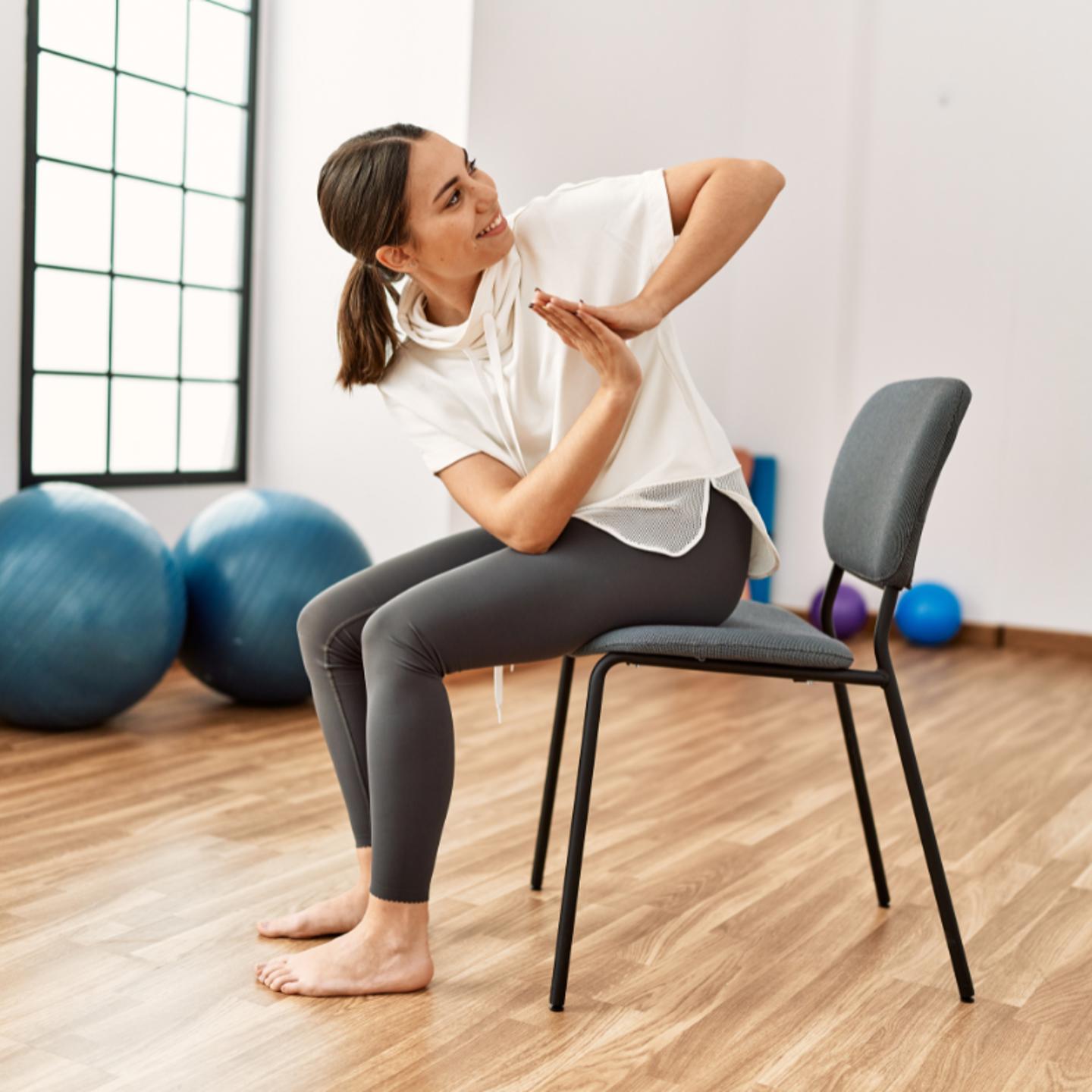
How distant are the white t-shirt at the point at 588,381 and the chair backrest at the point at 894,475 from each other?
138 mm

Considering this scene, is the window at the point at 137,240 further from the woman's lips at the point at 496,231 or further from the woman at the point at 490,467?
the woman's lips at the point at 496,231

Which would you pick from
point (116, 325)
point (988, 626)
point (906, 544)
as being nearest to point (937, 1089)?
point (906, 544)

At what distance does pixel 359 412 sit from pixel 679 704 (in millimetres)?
1243

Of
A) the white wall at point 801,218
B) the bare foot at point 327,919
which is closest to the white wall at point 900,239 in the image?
the white wall at point 801,218

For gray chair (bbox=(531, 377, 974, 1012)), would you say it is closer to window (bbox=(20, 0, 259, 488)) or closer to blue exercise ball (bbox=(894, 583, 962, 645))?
window (bbox=(20, 0, 259, 488))

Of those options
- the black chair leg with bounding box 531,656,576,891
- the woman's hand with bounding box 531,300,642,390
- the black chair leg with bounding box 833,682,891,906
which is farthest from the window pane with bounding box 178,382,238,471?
the woman's hand with bounding box 531,300,642,390

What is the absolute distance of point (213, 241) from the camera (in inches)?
158

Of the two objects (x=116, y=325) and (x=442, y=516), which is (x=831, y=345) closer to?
(x=442, y=516)

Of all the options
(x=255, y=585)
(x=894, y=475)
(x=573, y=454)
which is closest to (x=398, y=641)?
(x=573, y=454)

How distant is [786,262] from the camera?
4.94 metres

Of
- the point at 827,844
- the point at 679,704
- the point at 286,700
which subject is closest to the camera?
the point at 827,844

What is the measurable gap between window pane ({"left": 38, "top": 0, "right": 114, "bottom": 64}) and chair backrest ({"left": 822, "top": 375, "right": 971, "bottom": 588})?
2.62m

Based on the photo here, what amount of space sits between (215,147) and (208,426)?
2.70 ft

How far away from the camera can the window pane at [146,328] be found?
377cm
